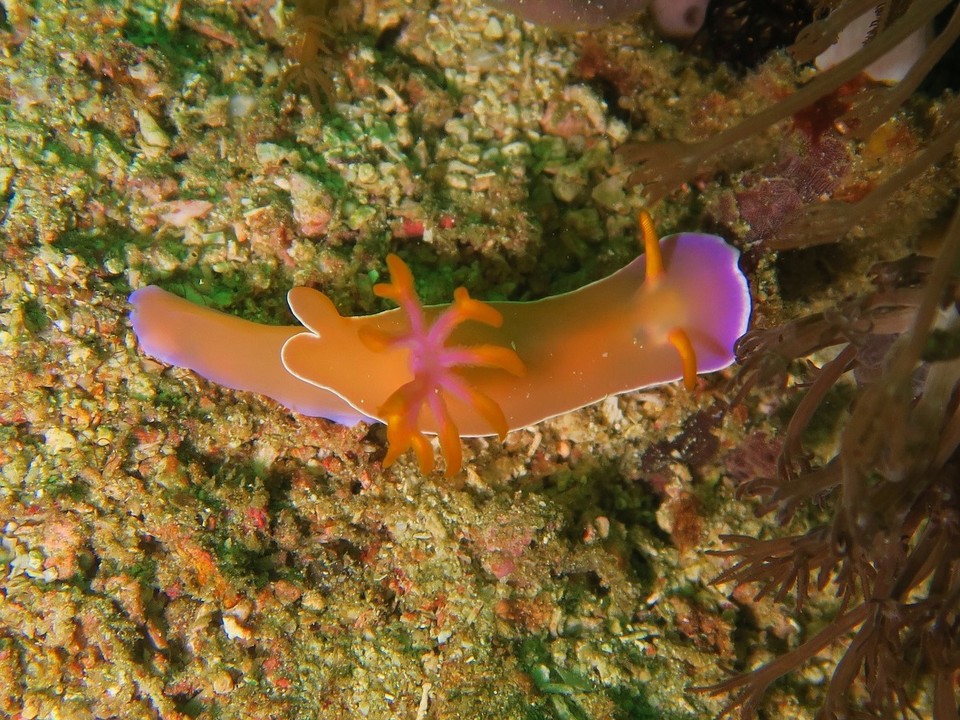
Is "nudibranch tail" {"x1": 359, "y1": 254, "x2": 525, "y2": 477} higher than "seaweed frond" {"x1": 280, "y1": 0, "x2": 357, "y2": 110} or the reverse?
the reverse

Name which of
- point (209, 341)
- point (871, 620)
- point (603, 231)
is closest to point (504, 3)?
point (603, 231)

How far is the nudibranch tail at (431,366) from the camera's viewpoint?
2.67 m

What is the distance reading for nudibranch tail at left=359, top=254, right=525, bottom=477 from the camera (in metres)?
2.67

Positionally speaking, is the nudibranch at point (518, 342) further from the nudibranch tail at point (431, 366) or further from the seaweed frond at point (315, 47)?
the seaweed frond at point (315, 47)

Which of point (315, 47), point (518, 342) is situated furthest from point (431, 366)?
point (315, 47)

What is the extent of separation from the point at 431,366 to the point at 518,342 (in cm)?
A: 55

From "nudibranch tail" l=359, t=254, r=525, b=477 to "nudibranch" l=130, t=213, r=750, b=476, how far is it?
211 mm

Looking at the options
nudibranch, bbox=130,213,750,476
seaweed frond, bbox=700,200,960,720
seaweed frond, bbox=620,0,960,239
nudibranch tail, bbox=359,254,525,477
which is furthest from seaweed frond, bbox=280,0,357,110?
seaweed frond, bbox=700,200,960,720

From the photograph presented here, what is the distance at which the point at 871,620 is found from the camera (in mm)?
2621

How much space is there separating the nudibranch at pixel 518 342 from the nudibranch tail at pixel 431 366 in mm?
211

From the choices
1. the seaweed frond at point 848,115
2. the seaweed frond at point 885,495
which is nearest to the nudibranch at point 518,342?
the seaweed frond at point 885,495

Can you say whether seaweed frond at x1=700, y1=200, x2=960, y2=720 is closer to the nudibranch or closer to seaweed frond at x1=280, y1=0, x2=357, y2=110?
the nudibranch

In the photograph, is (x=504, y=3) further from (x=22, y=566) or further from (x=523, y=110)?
(x=22, y=566)

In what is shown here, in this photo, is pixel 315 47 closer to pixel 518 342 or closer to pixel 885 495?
pixel 518 342
